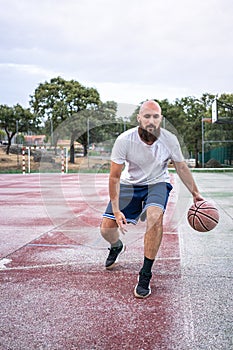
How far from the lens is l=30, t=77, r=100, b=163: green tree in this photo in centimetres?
2795

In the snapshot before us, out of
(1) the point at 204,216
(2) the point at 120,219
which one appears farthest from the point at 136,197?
(1) the point at 204,216

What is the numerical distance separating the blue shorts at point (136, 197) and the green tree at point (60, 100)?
23325mm

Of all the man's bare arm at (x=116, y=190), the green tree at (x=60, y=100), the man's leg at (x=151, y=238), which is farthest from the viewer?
the green tree at (x=60, y=100)

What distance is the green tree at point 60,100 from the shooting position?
91.7ft

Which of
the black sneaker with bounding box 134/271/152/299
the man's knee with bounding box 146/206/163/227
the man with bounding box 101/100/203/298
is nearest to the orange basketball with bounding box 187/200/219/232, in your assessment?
the man with bounding box 101/100/203/298

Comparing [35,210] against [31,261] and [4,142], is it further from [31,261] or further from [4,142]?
[4,142]

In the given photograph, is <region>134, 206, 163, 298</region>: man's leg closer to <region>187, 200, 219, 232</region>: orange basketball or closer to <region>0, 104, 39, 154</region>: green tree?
<region>187, 200, 219, 232</region>: orange basketball

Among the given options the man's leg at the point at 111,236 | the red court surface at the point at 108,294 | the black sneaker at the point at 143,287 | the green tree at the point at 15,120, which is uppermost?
the green tree at the point at 15,120

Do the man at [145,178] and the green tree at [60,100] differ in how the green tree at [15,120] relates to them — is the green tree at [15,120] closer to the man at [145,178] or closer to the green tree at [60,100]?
the green tree at [60,100]

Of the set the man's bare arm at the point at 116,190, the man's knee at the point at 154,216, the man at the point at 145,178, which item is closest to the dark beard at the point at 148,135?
the man at the point at 145,178

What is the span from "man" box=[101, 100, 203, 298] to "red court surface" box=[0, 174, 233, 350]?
0.32 metres

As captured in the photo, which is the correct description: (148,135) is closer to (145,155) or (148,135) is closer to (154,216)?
(145,155)

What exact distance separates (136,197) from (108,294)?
0.85 m

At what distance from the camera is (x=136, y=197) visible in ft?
11.8
